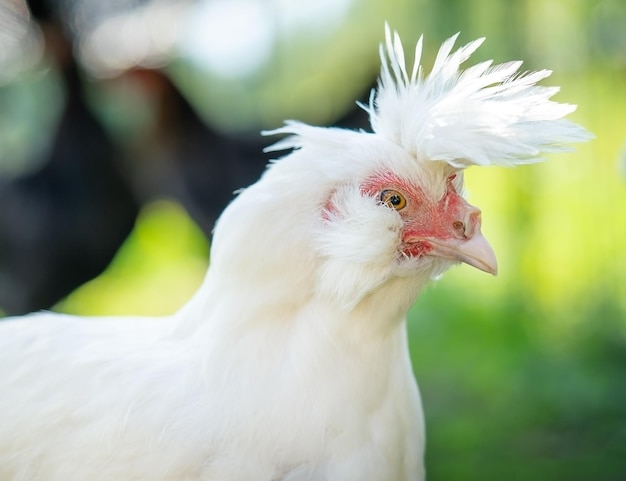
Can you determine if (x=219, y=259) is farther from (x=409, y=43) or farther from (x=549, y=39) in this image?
(x=549, y=39)

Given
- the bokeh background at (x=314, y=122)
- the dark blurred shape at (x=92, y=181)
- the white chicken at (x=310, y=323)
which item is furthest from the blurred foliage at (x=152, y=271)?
the white chicken at (x=310, y=323)

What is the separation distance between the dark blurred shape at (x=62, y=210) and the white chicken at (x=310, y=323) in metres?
1.87

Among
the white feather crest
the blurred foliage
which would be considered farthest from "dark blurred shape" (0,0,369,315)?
the white feather crest

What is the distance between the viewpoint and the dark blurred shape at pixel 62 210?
3.42 metres

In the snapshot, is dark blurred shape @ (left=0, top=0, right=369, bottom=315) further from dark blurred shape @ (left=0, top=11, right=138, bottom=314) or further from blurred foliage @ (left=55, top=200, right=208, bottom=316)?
blurred foliage @ (left=55, top=200, right=208, bottom=316)

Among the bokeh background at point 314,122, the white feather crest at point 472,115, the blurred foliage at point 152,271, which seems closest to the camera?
the white feather crest at point 472,115

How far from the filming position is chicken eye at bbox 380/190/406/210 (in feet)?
5.05

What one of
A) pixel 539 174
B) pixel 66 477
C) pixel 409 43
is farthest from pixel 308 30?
pixel 66 477

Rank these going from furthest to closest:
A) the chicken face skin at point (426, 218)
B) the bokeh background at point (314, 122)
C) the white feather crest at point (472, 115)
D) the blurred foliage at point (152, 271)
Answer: the blurred foliage at point (152, 271)
the bokeh background at point (314, 122)
the chicken face skin at point (426, 218)
the white feather crest at point (472, 115)

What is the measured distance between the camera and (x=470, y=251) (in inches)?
59.1

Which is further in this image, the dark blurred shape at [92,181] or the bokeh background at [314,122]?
the dark blurred shape at [92,181]

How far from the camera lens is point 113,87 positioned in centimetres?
343

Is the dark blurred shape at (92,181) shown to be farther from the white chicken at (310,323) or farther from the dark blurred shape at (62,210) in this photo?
the white chicken at (310,323)

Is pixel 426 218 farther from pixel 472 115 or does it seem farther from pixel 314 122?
pixel 314 122
